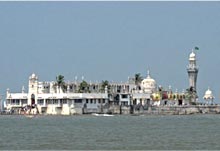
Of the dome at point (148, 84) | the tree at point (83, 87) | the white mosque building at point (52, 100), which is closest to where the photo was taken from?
the white mosque building at point (52, 100)

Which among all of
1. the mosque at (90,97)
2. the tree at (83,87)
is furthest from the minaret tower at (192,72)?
the tree at (83,87)

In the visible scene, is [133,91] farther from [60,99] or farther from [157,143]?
[157,143]

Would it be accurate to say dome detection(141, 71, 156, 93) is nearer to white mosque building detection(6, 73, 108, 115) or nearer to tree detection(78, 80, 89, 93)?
tree detection(78, 80, 89, 93)

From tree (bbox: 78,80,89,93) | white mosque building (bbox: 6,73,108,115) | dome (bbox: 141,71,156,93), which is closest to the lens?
white mosque building (bbox: 6,73,108,115)

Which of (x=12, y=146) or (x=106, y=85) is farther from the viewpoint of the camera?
(x=106, y=85)

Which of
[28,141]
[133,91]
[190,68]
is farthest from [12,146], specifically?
[190,68]

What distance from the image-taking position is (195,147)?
183 ft

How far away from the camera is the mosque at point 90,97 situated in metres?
167

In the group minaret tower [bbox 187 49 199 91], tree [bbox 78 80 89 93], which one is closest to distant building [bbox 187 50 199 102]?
minaret tower [bbox 187 49 199 91]

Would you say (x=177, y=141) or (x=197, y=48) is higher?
(x=197, y=48)

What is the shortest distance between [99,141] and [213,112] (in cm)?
12113

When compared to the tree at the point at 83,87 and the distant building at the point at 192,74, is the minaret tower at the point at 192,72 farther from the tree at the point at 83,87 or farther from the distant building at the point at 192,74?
the tree at the point at 83,87

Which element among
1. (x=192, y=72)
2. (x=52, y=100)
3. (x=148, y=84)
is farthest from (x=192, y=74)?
(x=52, y=100)

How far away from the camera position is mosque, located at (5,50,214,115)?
167000 mm
